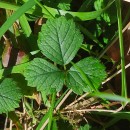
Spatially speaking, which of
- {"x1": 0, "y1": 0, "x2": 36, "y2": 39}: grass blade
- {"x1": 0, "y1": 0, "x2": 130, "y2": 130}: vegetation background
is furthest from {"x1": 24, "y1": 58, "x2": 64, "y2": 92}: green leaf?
{"x1": 0, "y1": 0, "x2": 36, "y2": 39}: grass blade

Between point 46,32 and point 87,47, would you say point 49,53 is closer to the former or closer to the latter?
point 46,32

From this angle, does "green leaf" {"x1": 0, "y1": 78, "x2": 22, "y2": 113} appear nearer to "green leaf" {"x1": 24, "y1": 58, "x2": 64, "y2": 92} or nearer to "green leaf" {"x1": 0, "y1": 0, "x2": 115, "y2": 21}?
"green leaf" {"x1": 24, "y1": 58, "x2": 64, "y2": 92}

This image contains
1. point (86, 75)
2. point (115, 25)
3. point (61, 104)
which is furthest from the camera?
point (115, 25)

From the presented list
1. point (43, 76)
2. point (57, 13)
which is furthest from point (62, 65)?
point (57, 13)

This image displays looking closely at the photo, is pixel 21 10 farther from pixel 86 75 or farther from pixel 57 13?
pixel 86 75

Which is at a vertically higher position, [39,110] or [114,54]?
[114,54]

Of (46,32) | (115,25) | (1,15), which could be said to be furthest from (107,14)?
(1,15)
